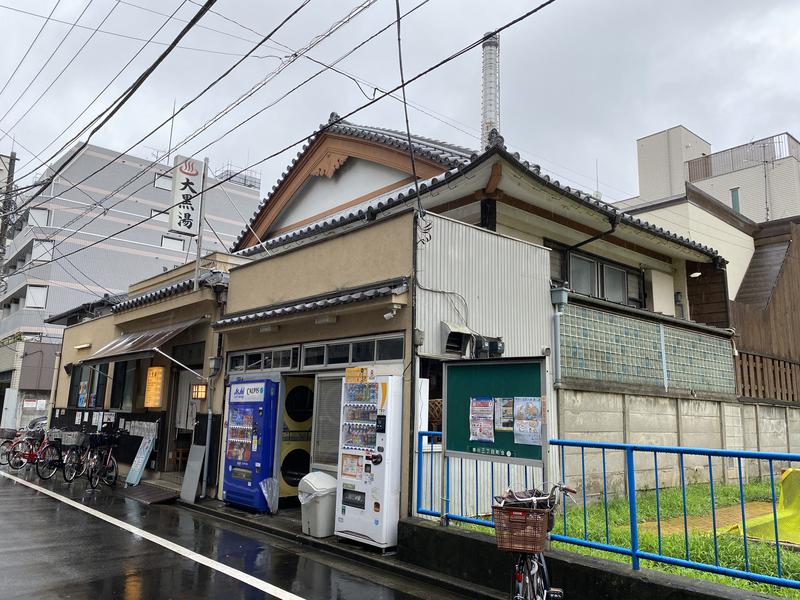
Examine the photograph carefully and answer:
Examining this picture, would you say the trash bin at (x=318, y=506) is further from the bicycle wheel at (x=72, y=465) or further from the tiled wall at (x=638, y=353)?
the bicycle wheel at (x=72, y=465)

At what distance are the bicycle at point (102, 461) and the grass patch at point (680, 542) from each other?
10.5 metres

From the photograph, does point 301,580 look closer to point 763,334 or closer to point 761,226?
point 763,334

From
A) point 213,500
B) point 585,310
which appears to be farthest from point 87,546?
point 585,310

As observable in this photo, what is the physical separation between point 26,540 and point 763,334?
15952 millimetres

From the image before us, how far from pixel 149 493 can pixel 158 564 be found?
588cm

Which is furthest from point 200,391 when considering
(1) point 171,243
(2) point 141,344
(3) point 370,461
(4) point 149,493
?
(1) point 171,243

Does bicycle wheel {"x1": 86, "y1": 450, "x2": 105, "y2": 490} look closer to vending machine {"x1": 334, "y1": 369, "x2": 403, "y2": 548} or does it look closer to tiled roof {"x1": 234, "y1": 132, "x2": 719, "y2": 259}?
tiled roof {"x1": 234, "y1": 132, "x2": 719, "y2": 259}

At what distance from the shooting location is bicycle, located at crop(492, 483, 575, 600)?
4812 millimetres

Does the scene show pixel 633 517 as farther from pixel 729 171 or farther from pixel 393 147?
pixel 729 171

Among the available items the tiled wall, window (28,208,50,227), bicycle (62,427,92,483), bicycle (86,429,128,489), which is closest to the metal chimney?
the tiled wall

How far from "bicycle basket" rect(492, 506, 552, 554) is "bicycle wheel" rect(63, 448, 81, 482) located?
43.9ft

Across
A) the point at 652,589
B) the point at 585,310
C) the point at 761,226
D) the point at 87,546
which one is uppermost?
Result: the point at 761,226

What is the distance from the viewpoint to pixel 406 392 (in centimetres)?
786

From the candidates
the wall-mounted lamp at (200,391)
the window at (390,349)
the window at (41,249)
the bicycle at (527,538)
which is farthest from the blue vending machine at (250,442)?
the window at (41,249)
